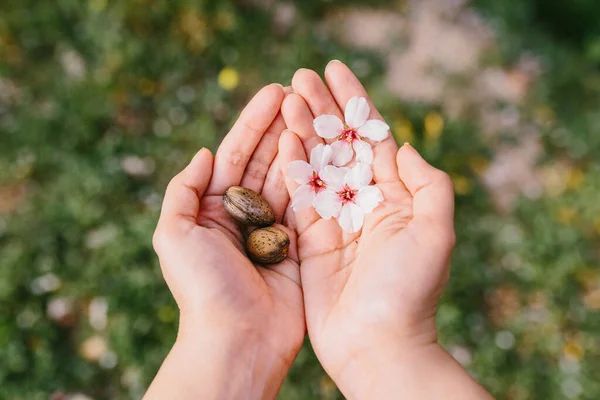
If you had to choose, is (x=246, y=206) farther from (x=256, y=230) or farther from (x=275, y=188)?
(x=275, y=188)

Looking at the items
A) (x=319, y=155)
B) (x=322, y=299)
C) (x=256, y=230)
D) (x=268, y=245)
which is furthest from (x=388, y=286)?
(x=319, y=155)

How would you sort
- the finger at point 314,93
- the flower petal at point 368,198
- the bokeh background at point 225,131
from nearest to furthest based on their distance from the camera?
the flower petal at point 368,198, the finger at point 314,93, the bokeh background at point 225,131

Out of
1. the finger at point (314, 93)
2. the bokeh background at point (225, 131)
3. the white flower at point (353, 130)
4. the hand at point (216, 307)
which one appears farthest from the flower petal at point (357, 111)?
the bokeh background at point (225, 131)

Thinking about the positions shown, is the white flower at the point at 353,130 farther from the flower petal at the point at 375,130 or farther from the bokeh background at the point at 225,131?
the bokeh background at the point at 225,131

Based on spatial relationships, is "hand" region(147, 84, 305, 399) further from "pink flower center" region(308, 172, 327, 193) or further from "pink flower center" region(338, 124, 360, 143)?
"pink flower center" region(338, 124, 360, 143)

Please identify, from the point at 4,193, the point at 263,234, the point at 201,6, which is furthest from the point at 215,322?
the point at 201,6

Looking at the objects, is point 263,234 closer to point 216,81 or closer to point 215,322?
point 215,322
